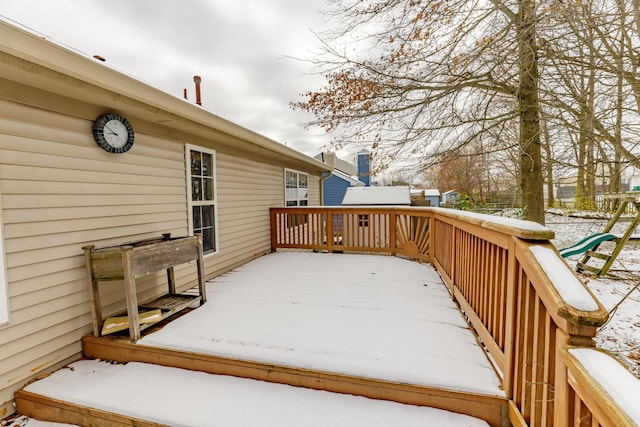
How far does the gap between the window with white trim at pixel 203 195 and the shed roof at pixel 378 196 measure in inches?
277

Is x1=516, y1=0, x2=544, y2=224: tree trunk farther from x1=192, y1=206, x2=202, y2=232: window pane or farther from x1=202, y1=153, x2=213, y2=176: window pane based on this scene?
x1=192, y1=206, x2=202, y2=232: window pane

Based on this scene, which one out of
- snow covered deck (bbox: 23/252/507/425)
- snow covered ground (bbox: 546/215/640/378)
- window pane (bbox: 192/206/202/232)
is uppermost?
window pane (bbox: 192/206/202/232)

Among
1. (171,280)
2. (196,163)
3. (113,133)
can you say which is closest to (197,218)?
(196,163)

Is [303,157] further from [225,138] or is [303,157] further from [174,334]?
[174,334]

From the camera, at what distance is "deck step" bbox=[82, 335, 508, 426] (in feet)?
5.61

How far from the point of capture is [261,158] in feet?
Answer: 19.1

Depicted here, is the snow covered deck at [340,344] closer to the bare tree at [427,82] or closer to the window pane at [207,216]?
the window pane at [207,216]

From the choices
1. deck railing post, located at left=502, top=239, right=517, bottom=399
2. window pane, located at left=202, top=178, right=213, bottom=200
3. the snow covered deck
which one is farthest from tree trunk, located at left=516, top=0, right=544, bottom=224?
window pane, located at left=202, top=178, right=213, bottom=200

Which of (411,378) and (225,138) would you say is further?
(225,138)

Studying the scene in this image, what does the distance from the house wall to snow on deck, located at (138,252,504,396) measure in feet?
2.23

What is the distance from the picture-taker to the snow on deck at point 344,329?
1958 millimetres

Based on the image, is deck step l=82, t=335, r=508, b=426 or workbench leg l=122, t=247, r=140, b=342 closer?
deck step l=82, t=335, r=508, b=426

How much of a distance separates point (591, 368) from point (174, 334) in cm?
267

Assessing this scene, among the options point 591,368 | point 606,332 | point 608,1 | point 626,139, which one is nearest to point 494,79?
point 608,1
